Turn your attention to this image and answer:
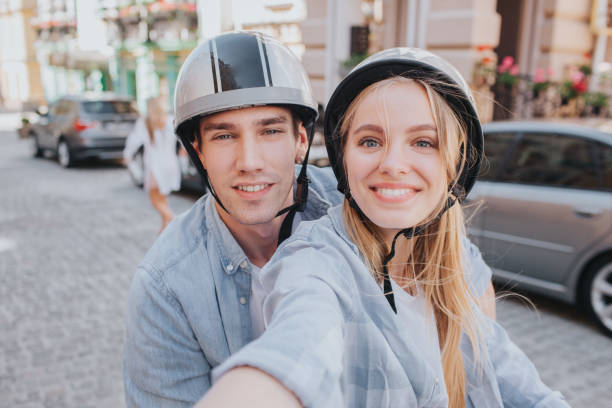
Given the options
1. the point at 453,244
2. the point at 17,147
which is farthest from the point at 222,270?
the point at 17,147

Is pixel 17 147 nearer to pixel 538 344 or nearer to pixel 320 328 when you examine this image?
pixel 538 344

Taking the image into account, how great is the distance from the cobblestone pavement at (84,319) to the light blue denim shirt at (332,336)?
2.56 metres

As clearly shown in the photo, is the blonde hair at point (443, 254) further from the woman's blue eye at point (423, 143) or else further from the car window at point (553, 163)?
the car window at point (553, 163)

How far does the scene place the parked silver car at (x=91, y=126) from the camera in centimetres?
1172

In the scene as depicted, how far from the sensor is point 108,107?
1210 centimetres

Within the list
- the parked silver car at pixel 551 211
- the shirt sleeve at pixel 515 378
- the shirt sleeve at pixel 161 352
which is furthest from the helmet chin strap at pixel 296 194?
the parked silver car at pixel 551 211

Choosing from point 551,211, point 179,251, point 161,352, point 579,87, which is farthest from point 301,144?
point 579,87

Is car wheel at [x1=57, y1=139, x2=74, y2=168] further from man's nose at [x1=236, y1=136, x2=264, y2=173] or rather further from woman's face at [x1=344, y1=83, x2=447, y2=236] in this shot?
woman's face at [x1=344, y1=83, x2=447, y2=236]

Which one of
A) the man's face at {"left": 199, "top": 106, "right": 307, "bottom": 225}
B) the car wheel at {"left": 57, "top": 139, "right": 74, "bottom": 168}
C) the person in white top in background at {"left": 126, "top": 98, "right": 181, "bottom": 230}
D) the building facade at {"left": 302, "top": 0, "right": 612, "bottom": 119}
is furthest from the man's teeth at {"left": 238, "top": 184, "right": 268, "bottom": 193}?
the car wheel at {"left": 57, "top": 139, "right": 74, "bottom": 168}

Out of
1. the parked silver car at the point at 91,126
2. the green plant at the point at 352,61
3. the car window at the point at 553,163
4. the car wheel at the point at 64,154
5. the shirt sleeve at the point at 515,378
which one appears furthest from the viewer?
the car wheel at the point at 64,154

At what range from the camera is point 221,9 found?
18438 millimetres

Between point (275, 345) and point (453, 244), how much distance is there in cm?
97

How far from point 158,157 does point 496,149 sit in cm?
376

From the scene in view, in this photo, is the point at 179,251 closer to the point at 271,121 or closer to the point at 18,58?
the point at 271,121
